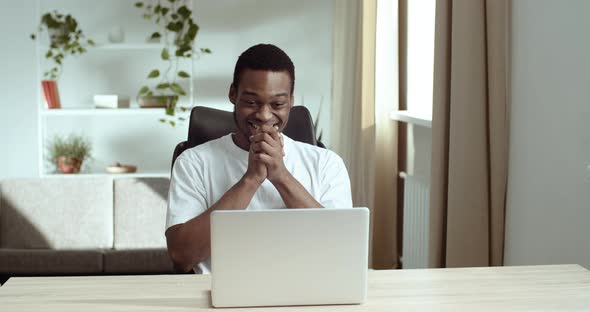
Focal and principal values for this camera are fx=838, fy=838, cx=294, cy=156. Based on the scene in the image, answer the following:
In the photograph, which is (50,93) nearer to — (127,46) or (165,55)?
(127,46)

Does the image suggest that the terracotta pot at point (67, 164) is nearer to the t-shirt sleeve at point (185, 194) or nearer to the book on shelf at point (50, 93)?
the book on shelf at point (50, 93)

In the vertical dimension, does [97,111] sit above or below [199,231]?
above

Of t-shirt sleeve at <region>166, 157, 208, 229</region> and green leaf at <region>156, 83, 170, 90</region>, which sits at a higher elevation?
green leaf at <region>156, 83, 170, 90</region>

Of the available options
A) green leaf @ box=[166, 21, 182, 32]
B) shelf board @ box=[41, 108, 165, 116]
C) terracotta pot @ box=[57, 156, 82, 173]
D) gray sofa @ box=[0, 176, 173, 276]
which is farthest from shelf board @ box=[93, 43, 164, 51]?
gray sofa @ box=[0, 176, 173, 276]

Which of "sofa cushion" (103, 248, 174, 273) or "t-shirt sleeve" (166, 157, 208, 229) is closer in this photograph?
"t-shirt sleeve" (166, 157, 208, 229)

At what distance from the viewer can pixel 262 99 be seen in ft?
6.89

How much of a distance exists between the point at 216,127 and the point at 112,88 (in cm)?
345

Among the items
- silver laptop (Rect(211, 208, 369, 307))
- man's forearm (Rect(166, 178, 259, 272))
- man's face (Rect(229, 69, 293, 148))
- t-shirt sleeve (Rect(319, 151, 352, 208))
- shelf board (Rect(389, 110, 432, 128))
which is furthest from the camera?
shelf board (Rect(389, 110, 432, 128))

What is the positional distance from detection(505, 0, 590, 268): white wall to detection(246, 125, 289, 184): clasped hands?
848mm

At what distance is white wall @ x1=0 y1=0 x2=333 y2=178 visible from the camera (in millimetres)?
5625

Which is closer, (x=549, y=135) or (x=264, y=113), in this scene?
(x=264, y=113)

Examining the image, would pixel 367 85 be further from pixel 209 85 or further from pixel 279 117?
pixel 279 117

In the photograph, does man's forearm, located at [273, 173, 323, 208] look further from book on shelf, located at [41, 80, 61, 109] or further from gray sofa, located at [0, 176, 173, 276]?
book on shelf, located at [41, 80, 61, 109]

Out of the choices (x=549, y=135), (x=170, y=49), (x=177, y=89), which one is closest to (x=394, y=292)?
(x=549, y=135)
